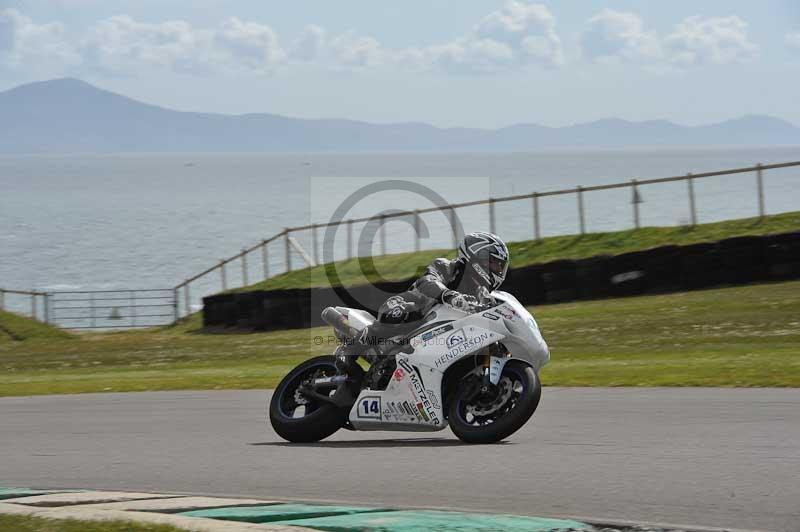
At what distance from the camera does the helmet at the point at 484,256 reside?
972 cm

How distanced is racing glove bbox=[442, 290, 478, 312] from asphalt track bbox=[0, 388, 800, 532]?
3.68 ft

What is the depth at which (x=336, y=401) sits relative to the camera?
33.2 feet

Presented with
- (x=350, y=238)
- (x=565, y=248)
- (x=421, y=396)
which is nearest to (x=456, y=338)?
(x=421, y=396)

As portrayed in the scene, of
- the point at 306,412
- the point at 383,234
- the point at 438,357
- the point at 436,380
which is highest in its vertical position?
the point at 383,234

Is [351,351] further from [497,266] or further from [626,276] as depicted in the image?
[626,276]

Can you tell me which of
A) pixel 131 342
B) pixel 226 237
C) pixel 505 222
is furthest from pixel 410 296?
pixel 226 237

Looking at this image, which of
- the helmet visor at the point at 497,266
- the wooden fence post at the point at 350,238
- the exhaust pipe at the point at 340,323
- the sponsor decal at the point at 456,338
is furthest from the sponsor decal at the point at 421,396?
the wooden fence post at the point at 350,238

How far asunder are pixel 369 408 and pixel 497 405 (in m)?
A: 1.16

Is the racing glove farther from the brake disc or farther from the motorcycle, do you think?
the brake disc

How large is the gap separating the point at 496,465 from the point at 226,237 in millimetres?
105751

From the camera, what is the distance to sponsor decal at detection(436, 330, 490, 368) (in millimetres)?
9352

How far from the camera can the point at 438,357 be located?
31.4ft

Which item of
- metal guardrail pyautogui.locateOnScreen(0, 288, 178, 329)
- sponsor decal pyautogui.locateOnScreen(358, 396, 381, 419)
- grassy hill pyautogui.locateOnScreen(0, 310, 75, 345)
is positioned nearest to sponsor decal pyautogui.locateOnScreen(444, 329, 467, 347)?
sponsor decal pyautogui.locateOnScreen(358, 396, 381, 419)

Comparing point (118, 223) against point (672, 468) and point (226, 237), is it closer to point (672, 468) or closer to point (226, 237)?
point (226, 237)
